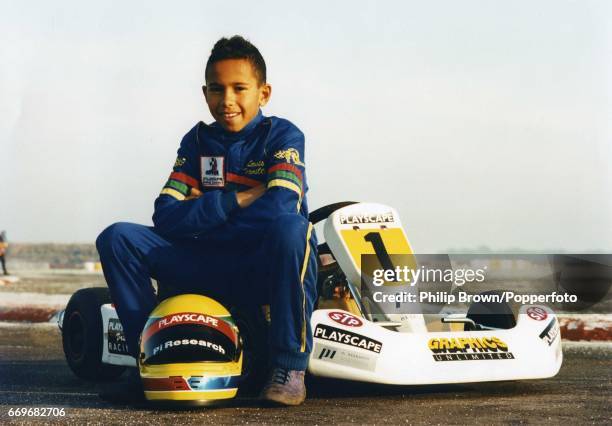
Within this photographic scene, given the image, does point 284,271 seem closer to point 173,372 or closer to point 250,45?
point 173,372

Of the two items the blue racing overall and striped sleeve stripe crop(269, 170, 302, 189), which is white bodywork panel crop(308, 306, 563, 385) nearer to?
the blue racing overall

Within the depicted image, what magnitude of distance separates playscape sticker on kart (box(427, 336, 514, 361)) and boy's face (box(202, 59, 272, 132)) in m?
1.39

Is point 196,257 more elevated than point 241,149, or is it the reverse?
point 241,149

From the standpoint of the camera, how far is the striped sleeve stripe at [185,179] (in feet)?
16.3

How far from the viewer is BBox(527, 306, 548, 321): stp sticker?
5.69 m

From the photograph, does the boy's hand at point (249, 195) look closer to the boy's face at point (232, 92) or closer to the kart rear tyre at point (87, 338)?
the boy's face at point (232, 92)

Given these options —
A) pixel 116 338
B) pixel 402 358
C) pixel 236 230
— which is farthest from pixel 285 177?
pixel 116 338

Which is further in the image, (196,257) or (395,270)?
(395,270)

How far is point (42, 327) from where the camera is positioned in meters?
10.0

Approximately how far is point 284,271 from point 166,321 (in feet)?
1.75

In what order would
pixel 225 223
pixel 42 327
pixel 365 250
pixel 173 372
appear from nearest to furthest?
pixel 173 372 → pixel 225 223 → pixel 365 250 → pixel 42 327

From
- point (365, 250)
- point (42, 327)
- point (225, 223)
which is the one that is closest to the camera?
point (225, 223)

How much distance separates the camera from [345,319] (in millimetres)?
5152

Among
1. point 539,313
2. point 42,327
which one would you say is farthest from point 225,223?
point 42,327
